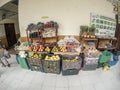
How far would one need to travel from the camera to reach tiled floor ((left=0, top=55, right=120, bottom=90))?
2.83m

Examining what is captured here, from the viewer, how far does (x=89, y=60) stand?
336 cm

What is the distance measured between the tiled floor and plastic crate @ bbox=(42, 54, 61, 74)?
122mm

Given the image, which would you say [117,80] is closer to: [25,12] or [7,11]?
[25,12]

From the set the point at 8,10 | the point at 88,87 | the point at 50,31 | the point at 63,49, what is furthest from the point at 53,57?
the point at 8,10

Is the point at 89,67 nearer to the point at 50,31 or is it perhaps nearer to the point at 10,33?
the point at 50,31

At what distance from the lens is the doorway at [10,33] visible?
6486 millimetres

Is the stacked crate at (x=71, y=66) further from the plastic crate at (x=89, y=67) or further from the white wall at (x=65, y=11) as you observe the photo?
the white wall at (x=65, y=11)

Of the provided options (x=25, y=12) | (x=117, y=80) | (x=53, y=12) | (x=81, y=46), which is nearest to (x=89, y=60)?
(x=81, y=46)

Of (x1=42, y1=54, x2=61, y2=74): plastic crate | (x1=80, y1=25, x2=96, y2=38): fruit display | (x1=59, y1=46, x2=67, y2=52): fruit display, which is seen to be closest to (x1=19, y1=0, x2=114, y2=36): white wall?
(x1=80, y1=25, x2=96, y2=38): fruit display

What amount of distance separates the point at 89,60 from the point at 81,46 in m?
0.58

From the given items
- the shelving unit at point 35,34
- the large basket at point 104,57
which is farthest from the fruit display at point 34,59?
the large basket at point 104,57

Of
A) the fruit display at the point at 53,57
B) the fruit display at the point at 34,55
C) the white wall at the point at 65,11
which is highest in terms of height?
the white wall at the point at 65,11

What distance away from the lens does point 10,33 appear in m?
6.87

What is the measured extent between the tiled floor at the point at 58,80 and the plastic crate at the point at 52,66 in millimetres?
122
